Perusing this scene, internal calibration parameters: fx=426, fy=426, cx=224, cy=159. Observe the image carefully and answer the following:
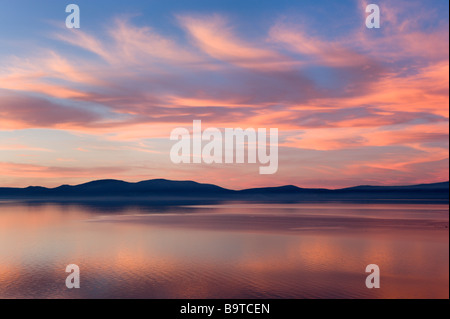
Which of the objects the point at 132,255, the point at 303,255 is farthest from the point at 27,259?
the point at 303,255

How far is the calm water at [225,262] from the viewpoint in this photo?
15742mm

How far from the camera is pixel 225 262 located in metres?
20.9

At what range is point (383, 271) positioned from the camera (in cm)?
1883

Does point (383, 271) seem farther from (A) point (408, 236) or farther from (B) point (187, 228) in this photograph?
(B) point (187, 228)

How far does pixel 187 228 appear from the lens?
3575 cm

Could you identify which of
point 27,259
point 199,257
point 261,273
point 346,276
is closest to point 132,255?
point 199,257

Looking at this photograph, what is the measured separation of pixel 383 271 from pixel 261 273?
5454mm

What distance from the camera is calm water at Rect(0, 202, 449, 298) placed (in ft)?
51.6

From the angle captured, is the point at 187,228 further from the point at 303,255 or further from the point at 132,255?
the point at 303,255
